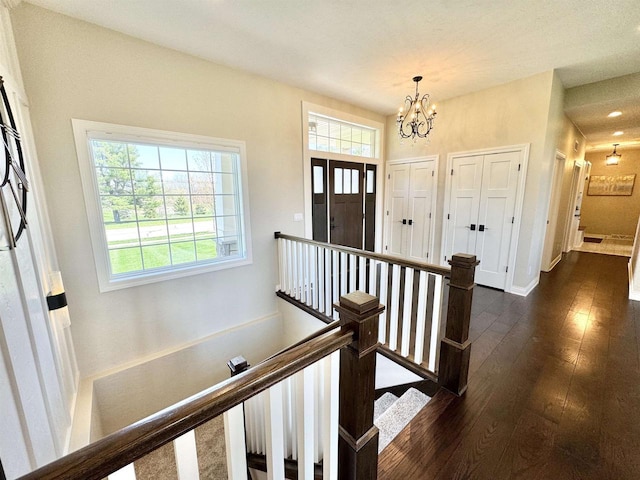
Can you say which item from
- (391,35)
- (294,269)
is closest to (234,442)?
(294,269)

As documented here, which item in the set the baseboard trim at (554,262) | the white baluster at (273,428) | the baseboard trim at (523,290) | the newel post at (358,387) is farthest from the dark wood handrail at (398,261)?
the baseboard trim at (554,262)

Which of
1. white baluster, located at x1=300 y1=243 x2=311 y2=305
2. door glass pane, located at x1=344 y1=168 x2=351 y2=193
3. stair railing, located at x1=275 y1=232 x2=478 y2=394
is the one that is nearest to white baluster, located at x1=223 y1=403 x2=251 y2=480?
stair railing, located at x1=275 y1=232 x2=478 y2=394

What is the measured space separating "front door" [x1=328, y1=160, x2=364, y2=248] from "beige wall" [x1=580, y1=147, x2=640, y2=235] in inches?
315

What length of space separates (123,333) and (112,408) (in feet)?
2.47

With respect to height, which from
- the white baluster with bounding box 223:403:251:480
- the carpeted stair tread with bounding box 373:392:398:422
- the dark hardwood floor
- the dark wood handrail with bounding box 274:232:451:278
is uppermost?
the dark wood handrail with bounding box 274:232:451:278

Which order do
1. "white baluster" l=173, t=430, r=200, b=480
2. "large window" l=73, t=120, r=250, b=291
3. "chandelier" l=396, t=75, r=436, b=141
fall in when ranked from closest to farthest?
"white baluster" l=173, t=430, r=200, b=480 → "large window" l=73, t=120, r=250, b=291 → "chandelier" l=396, t=75, r=436, b=141

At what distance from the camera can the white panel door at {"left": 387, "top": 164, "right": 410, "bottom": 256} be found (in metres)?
4.77

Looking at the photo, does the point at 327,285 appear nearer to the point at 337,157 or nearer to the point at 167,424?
the point at 337,157

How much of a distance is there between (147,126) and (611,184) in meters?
11.2

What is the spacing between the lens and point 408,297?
6.49 feet

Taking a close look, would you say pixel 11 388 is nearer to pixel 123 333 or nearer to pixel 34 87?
pixel 123 333

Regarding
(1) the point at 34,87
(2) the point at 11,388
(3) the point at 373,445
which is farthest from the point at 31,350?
(1) the point at 34,87

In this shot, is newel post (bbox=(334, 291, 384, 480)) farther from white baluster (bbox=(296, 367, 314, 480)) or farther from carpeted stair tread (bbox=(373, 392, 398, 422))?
carpeted stair tread (bbox=(373, 392, 398, 422))

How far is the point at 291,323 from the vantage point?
3.60 meters
